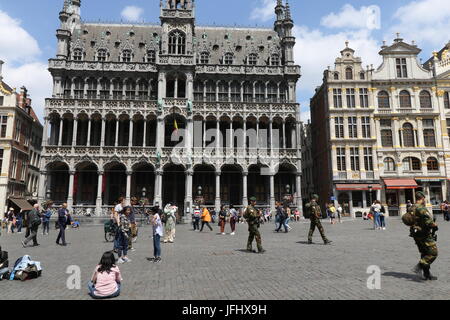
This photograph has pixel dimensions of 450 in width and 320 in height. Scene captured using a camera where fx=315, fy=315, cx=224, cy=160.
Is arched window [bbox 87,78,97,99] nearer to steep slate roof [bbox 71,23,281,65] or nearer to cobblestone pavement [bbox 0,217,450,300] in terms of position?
steep slate roof [bbox 71,23,281,65]

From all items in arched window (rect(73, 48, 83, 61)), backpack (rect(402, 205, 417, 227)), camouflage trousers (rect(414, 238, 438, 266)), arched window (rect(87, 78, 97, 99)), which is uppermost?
arched window (rect(73, 48, 83, 61))

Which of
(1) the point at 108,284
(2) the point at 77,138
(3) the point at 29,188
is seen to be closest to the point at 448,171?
(1) the point at 108,284

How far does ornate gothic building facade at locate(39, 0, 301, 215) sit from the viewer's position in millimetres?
35812

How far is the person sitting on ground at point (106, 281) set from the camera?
6379 millimetres

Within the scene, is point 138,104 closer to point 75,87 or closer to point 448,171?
point 75,87

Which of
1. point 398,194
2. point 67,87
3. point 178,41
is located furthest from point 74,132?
point 398,194

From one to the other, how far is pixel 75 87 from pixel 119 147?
32.7 feet

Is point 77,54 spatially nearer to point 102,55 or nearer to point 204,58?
point 102,55

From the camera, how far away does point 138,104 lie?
120 feet

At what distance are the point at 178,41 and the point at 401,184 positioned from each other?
104ft

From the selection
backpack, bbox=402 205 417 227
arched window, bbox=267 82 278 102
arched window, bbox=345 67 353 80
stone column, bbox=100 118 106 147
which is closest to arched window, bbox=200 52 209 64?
arched window, bbox=267 82 278 102

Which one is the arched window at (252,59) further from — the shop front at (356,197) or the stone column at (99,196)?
the stone column at (99,196)

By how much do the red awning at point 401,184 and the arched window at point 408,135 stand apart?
441 cm

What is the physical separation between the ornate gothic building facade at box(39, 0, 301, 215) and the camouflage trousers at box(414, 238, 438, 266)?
28.4 m
